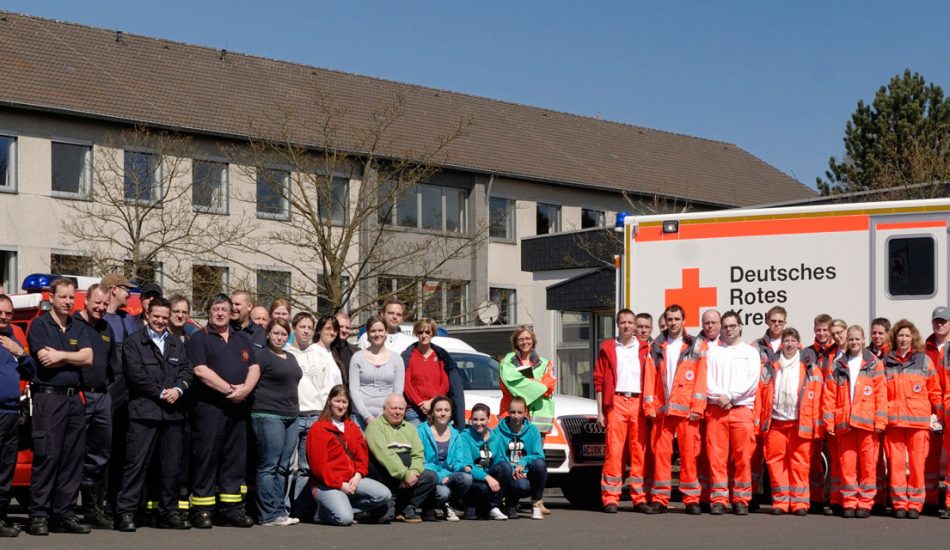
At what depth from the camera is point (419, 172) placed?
3167 centimetres

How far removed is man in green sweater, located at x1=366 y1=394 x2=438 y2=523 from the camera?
40.2 feet

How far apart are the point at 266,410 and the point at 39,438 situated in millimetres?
1878

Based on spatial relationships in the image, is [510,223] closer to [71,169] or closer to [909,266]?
[71,169]

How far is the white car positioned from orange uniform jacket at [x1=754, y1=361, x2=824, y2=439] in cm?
164

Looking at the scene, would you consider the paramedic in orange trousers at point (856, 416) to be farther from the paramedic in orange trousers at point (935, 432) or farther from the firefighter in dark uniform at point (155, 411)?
the firefighter in dark uniform at point (155, 411)

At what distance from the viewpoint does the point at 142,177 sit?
3428 cm

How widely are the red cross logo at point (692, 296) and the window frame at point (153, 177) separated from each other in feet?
Result: 68.1

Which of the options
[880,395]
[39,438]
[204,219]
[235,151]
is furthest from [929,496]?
[204,219]

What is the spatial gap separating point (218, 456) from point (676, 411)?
408 cm

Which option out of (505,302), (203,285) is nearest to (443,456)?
(203,285)

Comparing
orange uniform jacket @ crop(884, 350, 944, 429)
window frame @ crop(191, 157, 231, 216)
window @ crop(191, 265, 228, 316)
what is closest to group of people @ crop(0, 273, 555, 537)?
orange uniform jacket @ crop(884, 350, 944, 429)

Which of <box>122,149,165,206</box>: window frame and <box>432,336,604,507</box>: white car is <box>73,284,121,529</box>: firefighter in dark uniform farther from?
<box>122,149,165,206</box>: window frame

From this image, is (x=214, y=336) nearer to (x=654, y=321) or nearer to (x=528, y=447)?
(x=528, y=447)

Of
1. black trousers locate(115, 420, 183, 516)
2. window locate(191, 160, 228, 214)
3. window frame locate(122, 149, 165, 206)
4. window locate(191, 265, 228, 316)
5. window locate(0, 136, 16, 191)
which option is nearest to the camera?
black trousers locate(115, 420, 183, 516)
